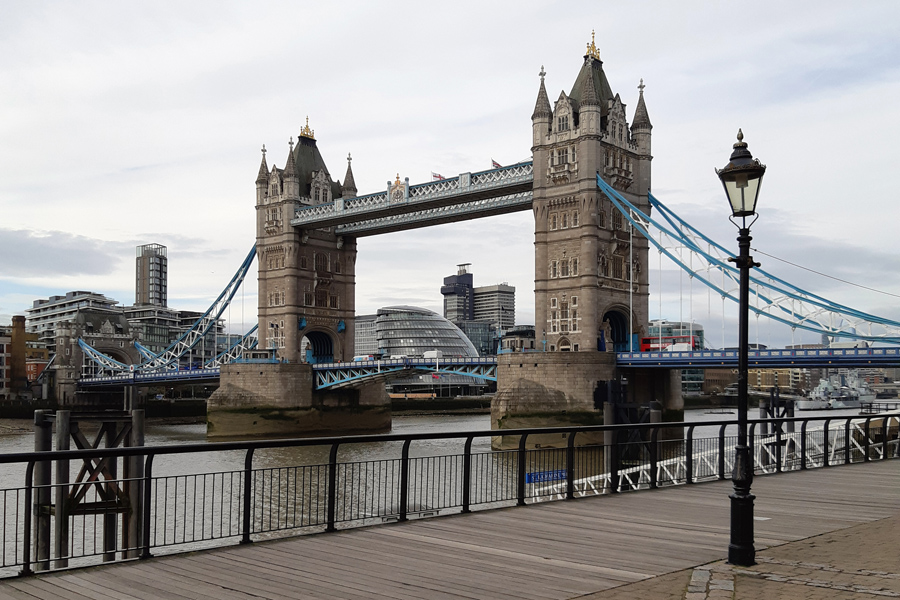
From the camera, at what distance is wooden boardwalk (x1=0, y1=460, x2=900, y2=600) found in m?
6.84

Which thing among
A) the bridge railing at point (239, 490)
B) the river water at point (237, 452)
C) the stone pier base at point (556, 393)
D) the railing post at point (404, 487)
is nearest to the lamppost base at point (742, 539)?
the bridge railing at point (239, 490)

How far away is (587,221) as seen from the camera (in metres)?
50.3

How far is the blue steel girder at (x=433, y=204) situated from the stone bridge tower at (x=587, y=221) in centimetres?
290

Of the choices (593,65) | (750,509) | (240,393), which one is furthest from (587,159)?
(750,509)

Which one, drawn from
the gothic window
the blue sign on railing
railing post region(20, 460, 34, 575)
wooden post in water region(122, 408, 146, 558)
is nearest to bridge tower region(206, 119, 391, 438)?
the gothic window

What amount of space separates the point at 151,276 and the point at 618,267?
148m

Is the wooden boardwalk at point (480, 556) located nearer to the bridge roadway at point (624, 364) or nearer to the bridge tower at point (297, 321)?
the bridge roadway at point (624, 364)

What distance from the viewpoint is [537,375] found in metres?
48.2

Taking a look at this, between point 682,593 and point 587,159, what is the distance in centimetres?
4517

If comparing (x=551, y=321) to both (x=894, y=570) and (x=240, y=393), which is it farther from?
(x=894, y=570)

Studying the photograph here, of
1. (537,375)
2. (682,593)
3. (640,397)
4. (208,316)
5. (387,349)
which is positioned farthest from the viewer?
(387,349)

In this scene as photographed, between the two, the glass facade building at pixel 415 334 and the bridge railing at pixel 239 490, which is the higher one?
the glass facade building at pixel 415 334

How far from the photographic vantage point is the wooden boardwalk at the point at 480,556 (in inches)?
269

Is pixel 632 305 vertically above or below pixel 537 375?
above
